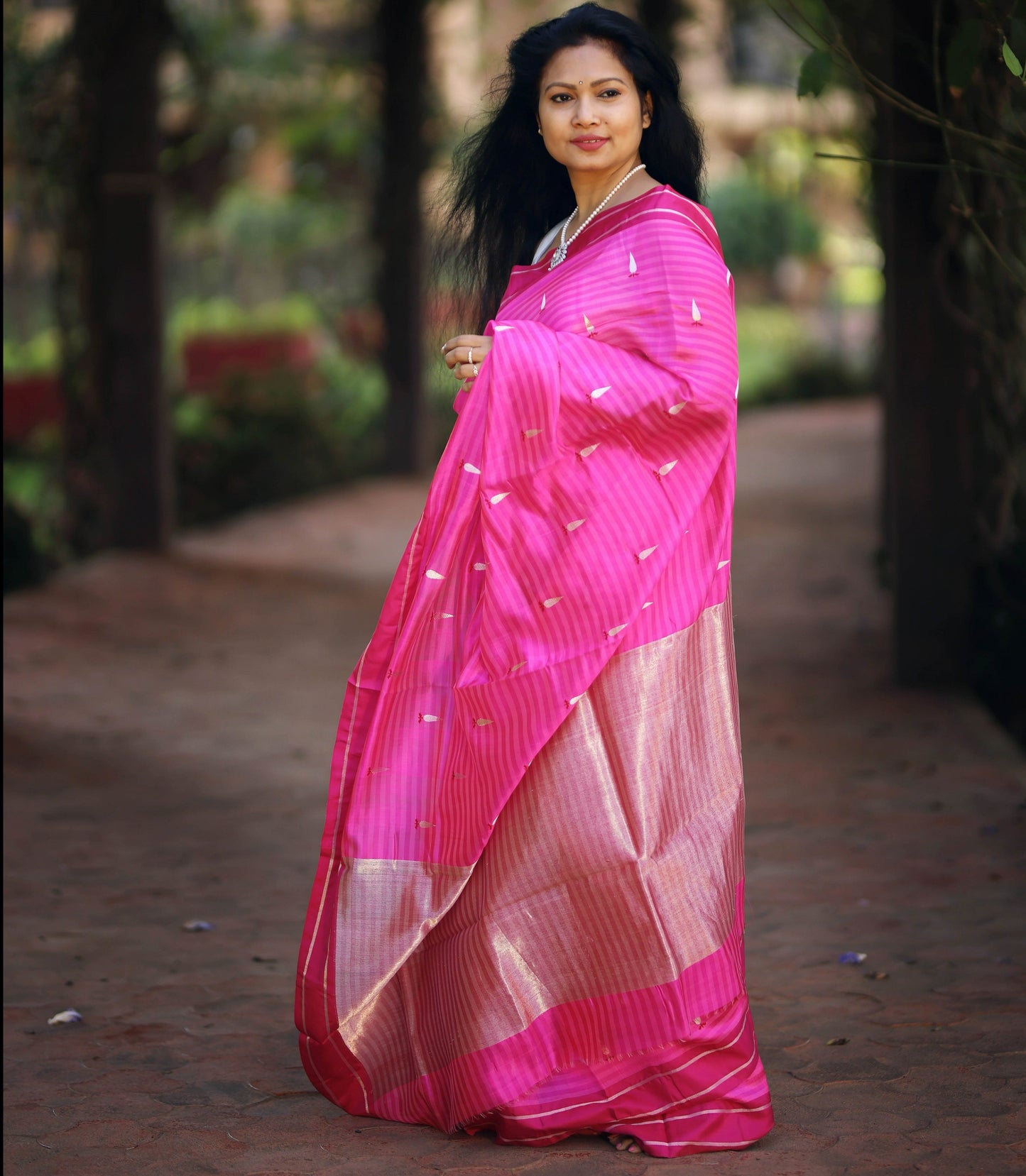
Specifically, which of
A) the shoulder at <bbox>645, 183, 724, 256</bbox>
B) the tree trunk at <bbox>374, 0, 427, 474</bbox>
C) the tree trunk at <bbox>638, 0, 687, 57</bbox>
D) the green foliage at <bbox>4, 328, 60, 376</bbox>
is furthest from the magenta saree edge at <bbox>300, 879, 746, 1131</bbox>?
the tree trunk at <bbox>638, 0, 687, 57</bbox>

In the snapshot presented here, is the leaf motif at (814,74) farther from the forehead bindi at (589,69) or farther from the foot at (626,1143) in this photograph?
the foot at (626,1143)

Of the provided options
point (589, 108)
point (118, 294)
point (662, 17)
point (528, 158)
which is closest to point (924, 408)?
point (528, 158)

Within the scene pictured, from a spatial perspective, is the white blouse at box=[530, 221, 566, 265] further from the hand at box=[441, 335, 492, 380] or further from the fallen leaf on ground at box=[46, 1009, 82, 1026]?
the fallen leaf on ground at box=[46, 1009, 82, 1026]

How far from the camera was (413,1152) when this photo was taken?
2465 mm

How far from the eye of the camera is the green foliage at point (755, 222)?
76.4 ft

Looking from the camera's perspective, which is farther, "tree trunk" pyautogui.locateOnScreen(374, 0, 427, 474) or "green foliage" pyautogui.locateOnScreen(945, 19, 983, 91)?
"tree trunk" pyautogui.locateOnScreen(374, 0, 427, 474)

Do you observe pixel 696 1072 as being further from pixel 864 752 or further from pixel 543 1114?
pixel 864 752

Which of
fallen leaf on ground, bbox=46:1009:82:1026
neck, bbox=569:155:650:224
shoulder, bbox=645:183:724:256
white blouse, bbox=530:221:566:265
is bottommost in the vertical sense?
fallen leaf on ground, bbox=46:1009:82:1026

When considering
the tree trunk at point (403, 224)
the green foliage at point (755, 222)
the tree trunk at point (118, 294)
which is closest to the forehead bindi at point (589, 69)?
the tree trunk at point (118, 294)

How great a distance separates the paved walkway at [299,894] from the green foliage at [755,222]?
1627 centimetres

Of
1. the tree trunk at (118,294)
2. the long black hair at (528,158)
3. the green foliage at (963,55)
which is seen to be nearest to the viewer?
the long black hair at (528,158)

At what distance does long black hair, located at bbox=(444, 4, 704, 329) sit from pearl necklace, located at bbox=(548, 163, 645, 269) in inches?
2.5

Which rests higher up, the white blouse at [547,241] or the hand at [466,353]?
the white blouse at [547,241]

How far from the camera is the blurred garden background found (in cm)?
537
